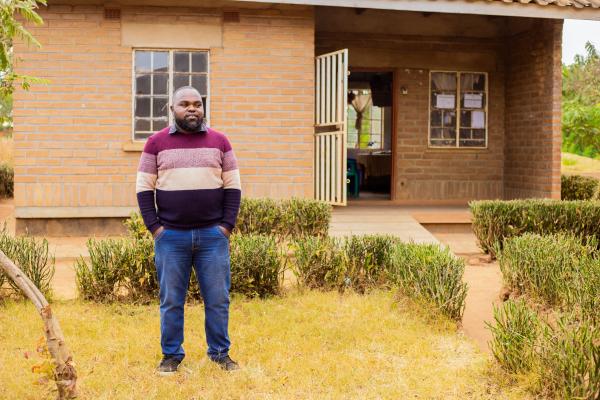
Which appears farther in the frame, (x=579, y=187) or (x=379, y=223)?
(x=579, y=187)

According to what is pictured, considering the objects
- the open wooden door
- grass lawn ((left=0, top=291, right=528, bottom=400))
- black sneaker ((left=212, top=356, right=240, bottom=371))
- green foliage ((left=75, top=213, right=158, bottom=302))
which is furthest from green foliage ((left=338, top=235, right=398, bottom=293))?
the open wooden door

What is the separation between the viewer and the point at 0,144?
88.6ft

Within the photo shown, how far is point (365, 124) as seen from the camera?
71.0ft

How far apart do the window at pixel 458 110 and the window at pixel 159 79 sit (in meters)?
4.80

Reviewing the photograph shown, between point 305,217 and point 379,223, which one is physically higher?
point 305,217

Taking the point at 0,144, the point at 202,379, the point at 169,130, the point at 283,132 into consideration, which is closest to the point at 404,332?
the point at 202,379

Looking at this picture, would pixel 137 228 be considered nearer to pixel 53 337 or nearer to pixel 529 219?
pixel 53 337

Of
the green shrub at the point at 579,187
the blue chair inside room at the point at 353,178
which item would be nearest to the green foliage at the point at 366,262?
the green shrub at the point at 579,187

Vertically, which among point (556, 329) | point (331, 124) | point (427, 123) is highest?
point (427, 123)

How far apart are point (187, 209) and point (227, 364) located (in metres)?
1.10

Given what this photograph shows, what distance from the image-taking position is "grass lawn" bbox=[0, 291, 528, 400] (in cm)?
499

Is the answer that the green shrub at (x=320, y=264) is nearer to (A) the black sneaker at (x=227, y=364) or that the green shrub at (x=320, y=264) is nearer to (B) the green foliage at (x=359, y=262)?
(B) the green foliage at (x=359, y=262)

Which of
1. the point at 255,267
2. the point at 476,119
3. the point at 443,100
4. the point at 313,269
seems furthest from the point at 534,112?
the point at 255,267

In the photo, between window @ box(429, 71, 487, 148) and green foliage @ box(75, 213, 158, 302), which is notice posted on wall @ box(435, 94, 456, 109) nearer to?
window @ box(429, 71, 487, 148)
